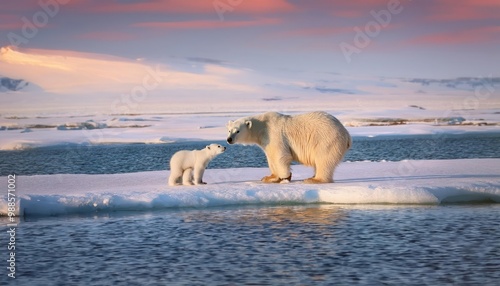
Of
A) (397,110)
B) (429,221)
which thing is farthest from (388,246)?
(397,110)

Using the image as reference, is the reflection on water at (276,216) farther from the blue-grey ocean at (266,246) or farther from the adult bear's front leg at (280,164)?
the adult bear's front leg at (280,164)

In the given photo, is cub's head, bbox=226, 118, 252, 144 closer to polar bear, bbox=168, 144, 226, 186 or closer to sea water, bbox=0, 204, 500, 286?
polar bear, bbox=168, 144, 226, 186

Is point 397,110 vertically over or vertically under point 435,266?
over

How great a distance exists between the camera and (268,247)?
9555 millimetres

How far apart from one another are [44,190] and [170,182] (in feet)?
7.48

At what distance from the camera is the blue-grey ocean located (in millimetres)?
8062

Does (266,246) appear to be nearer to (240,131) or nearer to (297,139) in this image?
(297,139)

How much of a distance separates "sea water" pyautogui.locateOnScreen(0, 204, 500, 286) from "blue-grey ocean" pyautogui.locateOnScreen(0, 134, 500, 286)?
12 mm

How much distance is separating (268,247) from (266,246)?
7 centimetres

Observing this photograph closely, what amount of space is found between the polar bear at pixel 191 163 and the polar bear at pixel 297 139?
1.22 ft

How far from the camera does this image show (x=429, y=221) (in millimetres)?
11094

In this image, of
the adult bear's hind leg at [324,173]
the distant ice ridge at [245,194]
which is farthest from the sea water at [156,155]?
the adult bear's hind leg at [324,173]

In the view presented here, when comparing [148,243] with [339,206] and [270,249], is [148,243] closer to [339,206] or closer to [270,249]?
[270,249]

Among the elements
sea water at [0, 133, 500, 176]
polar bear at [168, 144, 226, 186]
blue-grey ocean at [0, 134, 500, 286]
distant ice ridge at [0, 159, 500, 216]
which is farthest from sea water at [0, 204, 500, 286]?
sea water at [0, 133, 500, 176]
